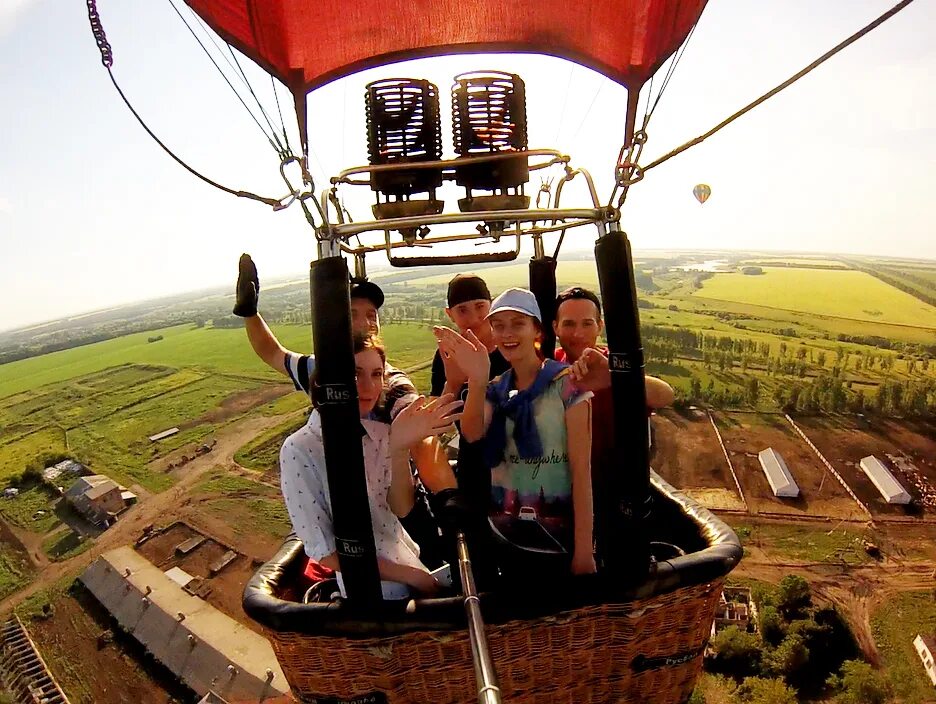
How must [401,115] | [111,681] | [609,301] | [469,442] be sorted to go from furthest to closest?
[111,681]
[469,442]
[401,115]
[609,301]

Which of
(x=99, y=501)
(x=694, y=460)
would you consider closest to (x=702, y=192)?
(x=694, y=460)

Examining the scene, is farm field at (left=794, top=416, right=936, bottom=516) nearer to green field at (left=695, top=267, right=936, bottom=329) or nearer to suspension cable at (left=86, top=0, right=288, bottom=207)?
suspension cable at (left=86, top=0, right=288, bottom=207)

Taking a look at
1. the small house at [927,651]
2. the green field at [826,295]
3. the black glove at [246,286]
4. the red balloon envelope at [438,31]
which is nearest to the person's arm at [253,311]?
the black glove at [246,286]

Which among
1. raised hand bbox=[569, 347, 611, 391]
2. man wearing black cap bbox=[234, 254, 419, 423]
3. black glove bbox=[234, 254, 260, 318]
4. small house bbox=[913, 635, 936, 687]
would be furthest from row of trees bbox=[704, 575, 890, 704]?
black glove bbox=[234, 254, 260, 318]

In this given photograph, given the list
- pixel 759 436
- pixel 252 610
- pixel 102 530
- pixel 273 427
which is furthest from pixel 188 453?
pixel 252 610

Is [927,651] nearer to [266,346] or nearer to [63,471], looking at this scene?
[266,346]

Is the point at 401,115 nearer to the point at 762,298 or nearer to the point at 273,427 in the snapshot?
the point at 273,427
